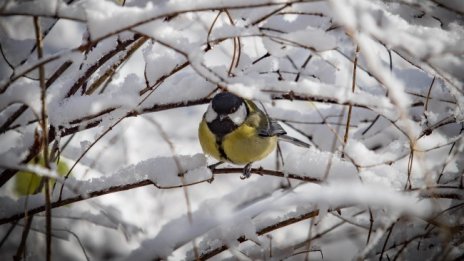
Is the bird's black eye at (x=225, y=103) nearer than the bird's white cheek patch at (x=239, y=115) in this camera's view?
Yes

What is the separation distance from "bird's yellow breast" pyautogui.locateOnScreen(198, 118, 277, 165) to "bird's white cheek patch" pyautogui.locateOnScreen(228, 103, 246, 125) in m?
0.03

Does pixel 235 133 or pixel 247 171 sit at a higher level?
pixel 235 133

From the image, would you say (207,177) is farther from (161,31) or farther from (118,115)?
(161,31)

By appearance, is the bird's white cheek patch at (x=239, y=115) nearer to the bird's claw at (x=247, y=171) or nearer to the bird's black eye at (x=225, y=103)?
the bird's black eye at (x=225, y=103)

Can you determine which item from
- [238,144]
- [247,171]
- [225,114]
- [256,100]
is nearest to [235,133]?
[238,144]

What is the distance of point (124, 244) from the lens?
2428mm

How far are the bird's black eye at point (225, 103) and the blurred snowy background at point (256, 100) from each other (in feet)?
0.65

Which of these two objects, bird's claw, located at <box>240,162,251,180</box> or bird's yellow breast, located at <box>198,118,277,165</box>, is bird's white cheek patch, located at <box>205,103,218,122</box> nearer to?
bird's yellow breast, located at <box>198,118,277,165</box>

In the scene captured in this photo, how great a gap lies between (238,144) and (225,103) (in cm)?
25

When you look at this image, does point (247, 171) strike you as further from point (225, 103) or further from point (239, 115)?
point (239, 115)

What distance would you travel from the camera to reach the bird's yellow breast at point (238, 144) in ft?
6.33

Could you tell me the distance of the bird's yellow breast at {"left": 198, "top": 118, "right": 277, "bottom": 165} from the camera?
1930 millimetres

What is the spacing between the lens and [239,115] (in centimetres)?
201

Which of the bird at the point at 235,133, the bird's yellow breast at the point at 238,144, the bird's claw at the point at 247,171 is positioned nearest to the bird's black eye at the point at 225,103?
the bird at the point at 235,133
